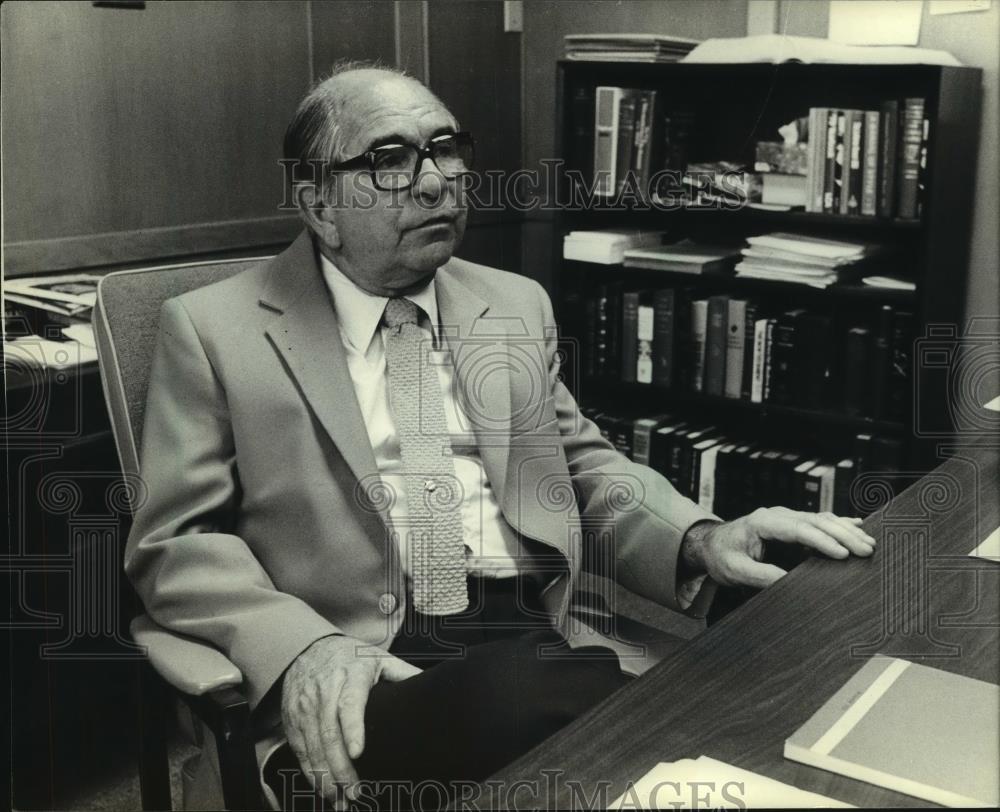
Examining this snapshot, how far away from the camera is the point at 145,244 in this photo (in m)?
0.98

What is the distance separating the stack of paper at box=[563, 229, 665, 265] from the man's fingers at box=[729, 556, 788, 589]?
14.6 inches

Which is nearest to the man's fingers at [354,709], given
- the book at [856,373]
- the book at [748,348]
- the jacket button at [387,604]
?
the jacket button at [387,604]

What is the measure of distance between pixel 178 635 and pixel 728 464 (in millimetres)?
654

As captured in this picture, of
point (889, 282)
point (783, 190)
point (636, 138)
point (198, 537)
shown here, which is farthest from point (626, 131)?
point (198, 537)

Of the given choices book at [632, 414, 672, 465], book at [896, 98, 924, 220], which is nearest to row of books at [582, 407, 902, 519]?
book at [632, 414, 672, 465]

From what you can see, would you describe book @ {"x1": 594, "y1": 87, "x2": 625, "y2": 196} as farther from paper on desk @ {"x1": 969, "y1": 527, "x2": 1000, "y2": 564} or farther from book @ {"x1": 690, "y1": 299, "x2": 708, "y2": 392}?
paper on desk @ {"x1": 969, "y1": 527, "x2": 1000, "y2": 564}

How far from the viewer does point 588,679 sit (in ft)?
3.31

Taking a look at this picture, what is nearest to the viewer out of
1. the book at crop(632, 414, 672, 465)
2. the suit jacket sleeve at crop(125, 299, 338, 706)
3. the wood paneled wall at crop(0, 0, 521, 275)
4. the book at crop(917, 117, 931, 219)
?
the wood paneled wall at crop(0, 0, 521, 275)

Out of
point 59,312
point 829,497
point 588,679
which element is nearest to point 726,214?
point 829,497

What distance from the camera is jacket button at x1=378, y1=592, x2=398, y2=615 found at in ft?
3.54

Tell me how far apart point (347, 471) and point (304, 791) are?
1.09 feet

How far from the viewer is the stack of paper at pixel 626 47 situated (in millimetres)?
975

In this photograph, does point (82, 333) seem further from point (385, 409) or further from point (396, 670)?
point (396, 670)

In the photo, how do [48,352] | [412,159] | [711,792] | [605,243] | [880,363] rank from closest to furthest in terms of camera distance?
1. [711,792]
2. [412,159]
3. [48,352]
4. [605,243]
5. [880,363]
